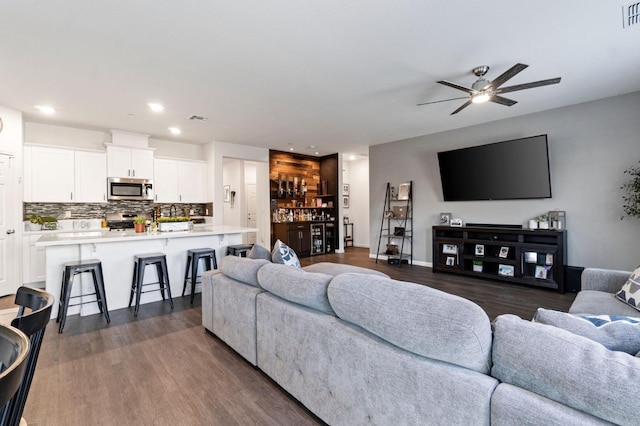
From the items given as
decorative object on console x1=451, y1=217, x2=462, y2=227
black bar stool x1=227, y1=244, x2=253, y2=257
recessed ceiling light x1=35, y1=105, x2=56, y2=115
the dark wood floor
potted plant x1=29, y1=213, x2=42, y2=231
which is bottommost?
the dark wood floor

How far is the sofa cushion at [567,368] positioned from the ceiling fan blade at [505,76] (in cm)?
249

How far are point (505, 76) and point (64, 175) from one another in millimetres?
6595

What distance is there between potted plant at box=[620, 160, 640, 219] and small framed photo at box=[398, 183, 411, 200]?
3266 mm

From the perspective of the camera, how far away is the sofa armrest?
99.0 inches

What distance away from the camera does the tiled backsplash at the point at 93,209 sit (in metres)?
5.28

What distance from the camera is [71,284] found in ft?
10.5

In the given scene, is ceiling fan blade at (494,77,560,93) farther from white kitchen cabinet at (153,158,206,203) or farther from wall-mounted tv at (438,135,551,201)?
white kitchen cabinet at (153,158,206,203)

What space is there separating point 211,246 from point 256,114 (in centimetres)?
216

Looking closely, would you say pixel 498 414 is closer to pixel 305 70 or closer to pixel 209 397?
pixel 209 397

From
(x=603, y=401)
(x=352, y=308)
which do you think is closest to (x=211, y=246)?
(x=352, y=308)

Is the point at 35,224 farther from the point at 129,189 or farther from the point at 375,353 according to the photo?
the point at 375,353

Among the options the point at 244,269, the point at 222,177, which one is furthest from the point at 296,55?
the point at 222,177

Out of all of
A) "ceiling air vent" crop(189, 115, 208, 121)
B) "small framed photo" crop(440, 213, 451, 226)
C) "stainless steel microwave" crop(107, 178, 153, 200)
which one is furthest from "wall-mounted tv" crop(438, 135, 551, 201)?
"stainless steel microwave" crop(107, 178, 153, 200)

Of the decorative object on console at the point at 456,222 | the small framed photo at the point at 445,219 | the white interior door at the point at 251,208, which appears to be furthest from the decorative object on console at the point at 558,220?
the white interior door at the point at 251,208
